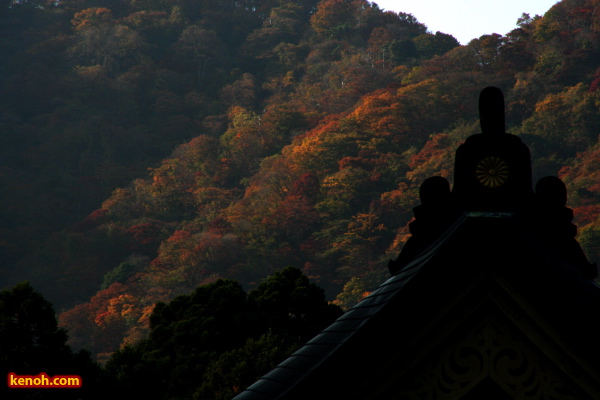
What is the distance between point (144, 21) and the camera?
57.6 metres

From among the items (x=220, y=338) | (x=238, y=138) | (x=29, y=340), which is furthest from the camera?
(x=238, y=138)

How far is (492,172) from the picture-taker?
6.26 ft

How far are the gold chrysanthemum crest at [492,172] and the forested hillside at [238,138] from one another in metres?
24.2

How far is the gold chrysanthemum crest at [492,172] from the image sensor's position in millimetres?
1909

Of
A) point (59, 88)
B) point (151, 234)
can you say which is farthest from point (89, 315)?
point (59, 88)

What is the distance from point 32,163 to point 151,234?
511 inches

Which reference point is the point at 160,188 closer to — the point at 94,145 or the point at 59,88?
the point at 94,145

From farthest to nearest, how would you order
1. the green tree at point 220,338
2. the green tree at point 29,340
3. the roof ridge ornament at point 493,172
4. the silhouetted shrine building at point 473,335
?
the green tree at point 220,338, the green tree at point 29,340, the roof ridge ornament at point 493,172, the silhouetted shrine building at point 473,335

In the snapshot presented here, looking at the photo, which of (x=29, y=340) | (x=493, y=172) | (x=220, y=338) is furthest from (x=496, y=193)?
(x=220, y=338)

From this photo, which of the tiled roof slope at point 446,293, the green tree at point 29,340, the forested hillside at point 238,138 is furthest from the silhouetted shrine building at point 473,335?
the forested hillside at point 238,138

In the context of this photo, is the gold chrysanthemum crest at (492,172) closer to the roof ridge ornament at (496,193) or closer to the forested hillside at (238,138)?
the roof ridge ornament at (496,193)

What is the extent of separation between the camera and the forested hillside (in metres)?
30.8

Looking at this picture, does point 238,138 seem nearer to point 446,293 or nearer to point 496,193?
point 496,193

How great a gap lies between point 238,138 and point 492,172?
134 ft
